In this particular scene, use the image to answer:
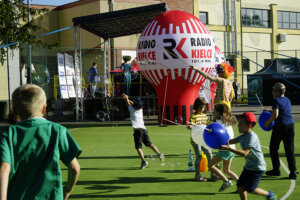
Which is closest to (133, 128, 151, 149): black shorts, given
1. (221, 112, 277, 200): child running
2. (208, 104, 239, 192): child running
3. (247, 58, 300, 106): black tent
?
(208, 104, 239, 192): child running

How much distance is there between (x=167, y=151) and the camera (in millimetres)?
11219

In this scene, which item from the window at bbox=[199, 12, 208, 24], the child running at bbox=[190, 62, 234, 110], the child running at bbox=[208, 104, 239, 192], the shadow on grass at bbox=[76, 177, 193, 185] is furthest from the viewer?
the window at bbox=[199, 12, 208, 24]

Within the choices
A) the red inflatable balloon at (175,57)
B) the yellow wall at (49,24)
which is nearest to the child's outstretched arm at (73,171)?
the red inflatable balloon at (175,57)

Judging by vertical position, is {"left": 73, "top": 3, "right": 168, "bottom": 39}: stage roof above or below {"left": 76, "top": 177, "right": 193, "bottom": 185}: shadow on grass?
above

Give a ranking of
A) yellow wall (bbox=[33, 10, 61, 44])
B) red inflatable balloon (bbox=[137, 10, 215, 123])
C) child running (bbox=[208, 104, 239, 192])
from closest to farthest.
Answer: child running (bbox=[208, 104, 239, 192]), red inflatable balloon (bbox=[137, 10, 215, 123]), yellow wall (bbox=[33, 10, 61, 44])

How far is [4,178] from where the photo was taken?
2.96m

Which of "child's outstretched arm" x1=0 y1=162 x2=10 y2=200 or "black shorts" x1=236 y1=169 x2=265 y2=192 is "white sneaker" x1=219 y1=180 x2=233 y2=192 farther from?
"child's outstretched arm" x1=0 y1=162 x2=10 y2=200

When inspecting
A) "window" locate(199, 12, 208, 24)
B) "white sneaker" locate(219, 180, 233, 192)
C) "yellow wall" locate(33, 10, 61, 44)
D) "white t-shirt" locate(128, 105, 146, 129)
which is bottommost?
"white sneaker" locate(219, 180, 233, 192)

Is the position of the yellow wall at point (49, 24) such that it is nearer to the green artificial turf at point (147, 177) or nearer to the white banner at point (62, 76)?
the white banner at point (62, 76)

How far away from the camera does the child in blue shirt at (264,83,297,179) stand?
24.7 feet

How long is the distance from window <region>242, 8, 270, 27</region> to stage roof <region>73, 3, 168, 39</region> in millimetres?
27878

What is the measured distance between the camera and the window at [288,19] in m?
52.7

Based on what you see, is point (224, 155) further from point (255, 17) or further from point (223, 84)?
point (255, 17)

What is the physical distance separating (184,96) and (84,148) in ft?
23.9
